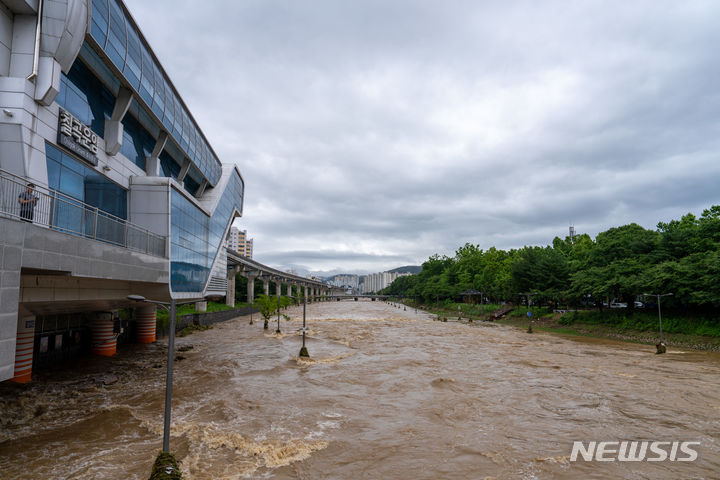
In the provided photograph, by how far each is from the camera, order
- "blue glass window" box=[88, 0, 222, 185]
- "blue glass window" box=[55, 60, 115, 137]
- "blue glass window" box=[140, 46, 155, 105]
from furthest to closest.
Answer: "blue glass window" box=[140, 46, 155, 105]
"blue glass window" box=[88, 0, 222, 185]
"blue glass window" box=[55, 60, 115, 137]

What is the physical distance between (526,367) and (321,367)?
13742mm

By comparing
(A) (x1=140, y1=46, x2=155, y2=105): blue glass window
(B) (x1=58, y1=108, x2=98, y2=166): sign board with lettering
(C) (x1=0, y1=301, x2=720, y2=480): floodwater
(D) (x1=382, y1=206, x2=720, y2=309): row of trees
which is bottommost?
(C) (x1=0, y1=301, x2=720, y2=480): floodwater

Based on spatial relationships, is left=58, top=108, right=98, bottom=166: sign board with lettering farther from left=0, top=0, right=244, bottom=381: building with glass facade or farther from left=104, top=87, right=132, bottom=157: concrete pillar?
left=104, top=87, right=132, bottom=157: concrete pillar

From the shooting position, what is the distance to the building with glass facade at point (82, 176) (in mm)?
11375

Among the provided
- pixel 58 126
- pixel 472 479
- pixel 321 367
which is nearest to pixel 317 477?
pixel 472 479

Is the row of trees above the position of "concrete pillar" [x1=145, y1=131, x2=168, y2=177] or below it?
below

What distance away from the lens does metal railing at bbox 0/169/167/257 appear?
34.9 ft

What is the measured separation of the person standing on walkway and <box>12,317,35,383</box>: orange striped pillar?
9825mm

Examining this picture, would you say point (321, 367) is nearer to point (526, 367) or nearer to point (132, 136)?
point (526, 367)

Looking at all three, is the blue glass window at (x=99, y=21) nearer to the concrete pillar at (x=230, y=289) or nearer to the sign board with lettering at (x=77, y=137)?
the sign board with lettering at (x=77, y=137)

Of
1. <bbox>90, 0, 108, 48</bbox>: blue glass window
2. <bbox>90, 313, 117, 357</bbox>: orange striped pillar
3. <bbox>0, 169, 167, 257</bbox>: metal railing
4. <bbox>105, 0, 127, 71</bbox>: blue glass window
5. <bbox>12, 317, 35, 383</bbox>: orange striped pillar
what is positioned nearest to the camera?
<bbox>0, 169, 167, 257</bbox>: metal railing

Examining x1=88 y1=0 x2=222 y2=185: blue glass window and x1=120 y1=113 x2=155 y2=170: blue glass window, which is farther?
x1=120 y1=113 x2=155 y2=170: blue glass window

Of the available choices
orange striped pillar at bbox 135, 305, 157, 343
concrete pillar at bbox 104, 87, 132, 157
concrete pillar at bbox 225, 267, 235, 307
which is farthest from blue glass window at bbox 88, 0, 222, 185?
concrete pillar at bbox 225, 267, 235, 307

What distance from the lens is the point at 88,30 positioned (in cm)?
1873
